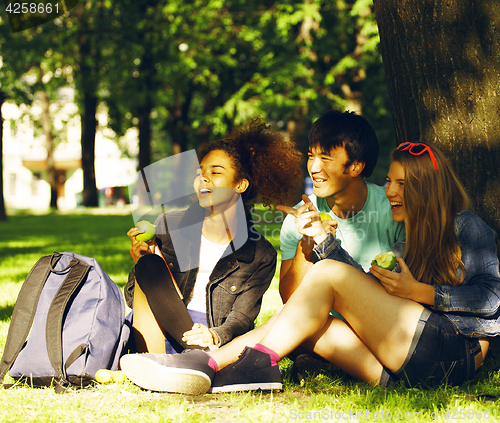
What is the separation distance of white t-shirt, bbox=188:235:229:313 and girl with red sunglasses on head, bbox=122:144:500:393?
0.52m

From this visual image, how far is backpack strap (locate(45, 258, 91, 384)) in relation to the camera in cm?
288

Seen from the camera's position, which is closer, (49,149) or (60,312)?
(60,312)

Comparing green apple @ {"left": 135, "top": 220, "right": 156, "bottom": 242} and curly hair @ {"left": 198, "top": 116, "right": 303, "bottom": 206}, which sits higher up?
curly hair @ {"left": 198, "top": 116, "right": 303, "bottom": 206}

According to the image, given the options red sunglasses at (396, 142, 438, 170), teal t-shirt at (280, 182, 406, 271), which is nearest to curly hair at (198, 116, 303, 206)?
teal t-shirt at (280, 182, 406, 271)

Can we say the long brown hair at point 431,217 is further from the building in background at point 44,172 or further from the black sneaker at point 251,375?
the building in background at point 44,172

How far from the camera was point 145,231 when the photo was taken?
130 inches

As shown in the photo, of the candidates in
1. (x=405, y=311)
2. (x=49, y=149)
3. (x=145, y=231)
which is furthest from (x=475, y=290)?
(x=49, y=149)

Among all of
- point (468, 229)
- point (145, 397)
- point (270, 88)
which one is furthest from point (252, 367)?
point (270, 88)

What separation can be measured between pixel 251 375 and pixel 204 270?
0.88 metres

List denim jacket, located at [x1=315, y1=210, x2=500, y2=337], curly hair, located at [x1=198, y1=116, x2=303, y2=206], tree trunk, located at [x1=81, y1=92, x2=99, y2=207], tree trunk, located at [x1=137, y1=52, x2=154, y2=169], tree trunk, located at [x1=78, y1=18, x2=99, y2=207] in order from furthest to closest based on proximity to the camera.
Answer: tree trunk, located at [x1=81, y1=92, x2=99, y2=207]
tree trunk, located at [x1=137, y1=52, x2=154, y2=169]
tree trunk, located at [x1=78, y1=18, x2=99, y2=207]
curly hair, located at [x1=198, y1=116, x2=303, y2=206]
denim jacket, located at [x1=315, y1=210, x2=500, y2=337]

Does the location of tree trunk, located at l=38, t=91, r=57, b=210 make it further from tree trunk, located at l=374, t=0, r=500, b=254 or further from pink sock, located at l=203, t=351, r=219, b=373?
pink sock, located at l=203, t=351, r=219, b=373

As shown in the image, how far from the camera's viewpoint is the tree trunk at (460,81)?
3.45 metres

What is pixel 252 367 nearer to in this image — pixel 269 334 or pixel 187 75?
pixel 269 334

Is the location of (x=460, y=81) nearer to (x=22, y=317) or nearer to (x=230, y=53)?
(x=22, y=317)
